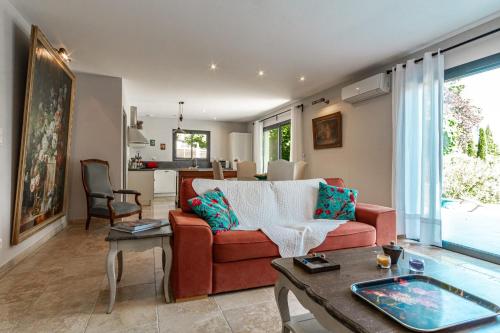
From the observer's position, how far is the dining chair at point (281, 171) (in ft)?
14.0

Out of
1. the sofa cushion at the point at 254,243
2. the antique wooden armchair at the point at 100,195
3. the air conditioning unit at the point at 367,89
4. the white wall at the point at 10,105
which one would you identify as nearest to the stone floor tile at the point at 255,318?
the sofa cushion at the point at 254,243

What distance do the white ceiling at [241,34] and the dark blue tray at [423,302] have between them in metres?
2.33

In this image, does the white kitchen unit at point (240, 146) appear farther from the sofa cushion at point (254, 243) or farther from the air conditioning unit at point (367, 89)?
the sofa cushion at point (254, 243)

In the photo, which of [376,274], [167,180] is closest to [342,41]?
[376,274]

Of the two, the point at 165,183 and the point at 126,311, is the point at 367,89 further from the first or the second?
the point at 165,183

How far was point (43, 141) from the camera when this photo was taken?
9.66 ft

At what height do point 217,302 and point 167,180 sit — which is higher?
point 167,180

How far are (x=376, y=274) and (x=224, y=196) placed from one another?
1508mm

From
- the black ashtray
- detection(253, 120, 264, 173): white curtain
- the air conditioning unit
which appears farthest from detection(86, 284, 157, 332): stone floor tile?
detection(253, 120, 264, 173): white curtain

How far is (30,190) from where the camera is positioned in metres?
2.72

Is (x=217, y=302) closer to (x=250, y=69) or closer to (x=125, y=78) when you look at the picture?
(x=250, y=69)

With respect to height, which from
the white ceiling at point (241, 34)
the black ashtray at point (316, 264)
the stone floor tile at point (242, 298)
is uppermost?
the white ceiling at point (241, 34)

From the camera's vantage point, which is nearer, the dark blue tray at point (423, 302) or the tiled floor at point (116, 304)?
the dark blue tray at point (423, 302)

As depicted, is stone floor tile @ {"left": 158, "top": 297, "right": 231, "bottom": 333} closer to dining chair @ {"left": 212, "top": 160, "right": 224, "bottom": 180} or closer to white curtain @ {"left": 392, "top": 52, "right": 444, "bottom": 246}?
white curtain @ {"left": 392, "top": 52, "right": 444, "bottom": 246}
